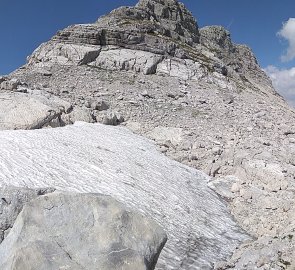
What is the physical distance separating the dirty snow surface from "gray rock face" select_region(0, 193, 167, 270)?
4.29 m

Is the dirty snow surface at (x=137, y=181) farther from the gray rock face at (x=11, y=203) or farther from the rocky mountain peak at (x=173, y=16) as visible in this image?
the rocky mountain peak at (x=173, y=16)

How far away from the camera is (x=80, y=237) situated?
902 centimetres

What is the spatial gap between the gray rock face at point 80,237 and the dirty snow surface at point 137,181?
4.29 metres

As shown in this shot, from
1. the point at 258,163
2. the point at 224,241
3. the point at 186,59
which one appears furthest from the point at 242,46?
the point at 224,241

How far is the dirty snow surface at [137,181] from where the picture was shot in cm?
1585

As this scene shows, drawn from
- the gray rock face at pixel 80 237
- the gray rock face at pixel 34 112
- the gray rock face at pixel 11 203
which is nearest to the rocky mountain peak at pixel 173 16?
the gray rock face at pixel 34 112

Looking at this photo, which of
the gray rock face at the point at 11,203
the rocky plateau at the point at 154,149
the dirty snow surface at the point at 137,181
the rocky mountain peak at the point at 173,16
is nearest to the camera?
the gray rock face at the point at 11,203

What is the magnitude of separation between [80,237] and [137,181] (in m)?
11.1

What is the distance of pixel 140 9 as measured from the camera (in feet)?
223

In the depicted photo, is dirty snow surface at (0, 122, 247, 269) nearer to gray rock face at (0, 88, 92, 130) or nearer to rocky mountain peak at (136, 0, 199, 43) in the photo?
gray rock face at (0, 88, 92, 130)

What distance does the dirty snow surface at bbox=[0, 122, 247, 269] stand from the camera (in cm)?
1585

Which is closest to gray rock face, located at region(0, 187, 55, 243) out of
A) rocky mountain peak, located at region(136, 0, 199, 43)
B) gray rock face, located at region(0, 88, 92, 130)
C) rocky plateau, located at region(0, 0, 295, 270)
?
rocky plateau, located at region(0, 0, 295, 270)

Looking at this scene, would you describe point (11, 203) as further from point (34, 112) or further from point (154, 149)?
point (154, 149)

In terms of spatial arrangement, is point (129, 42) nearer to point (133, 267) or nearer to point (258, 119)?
point (258, 119)
